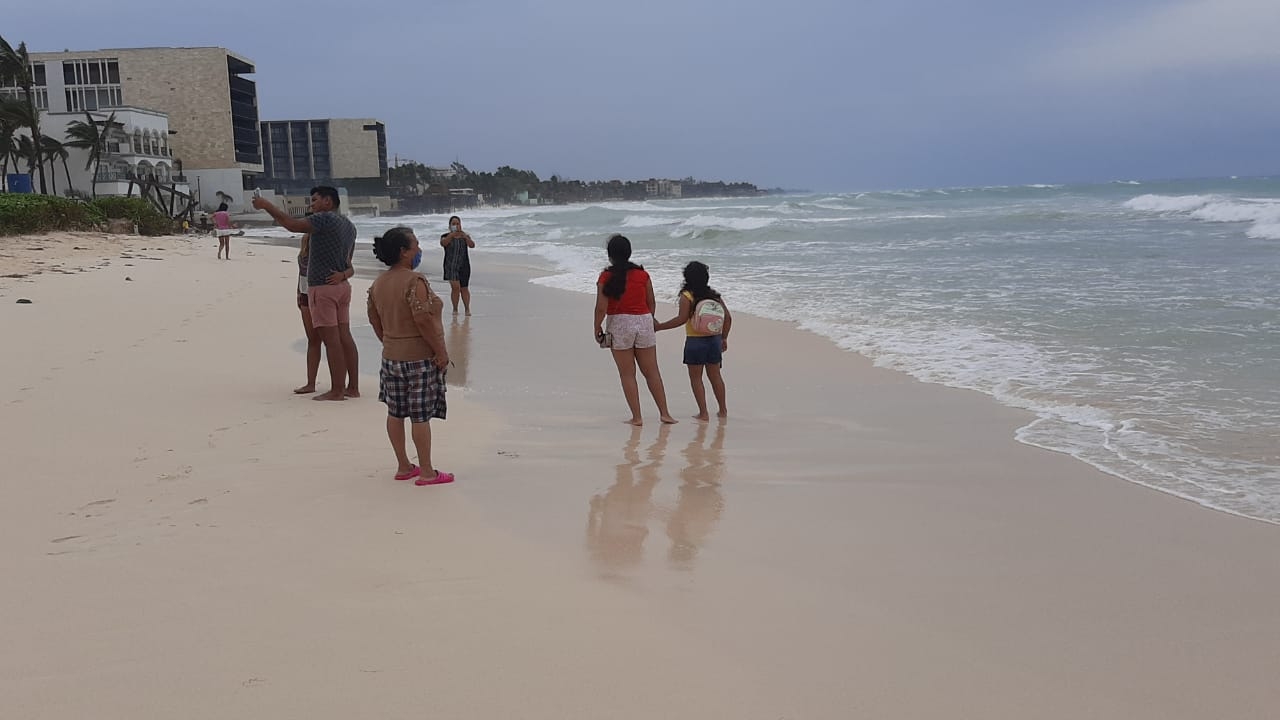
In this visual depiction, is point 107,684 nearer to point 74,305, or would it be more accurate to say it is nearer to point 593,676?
point 593,676

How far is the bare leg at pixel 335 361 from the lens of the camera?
7.22 m

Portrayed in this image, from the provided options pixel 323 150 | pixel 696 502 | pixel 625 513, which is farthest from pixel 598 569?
pixel 323 150

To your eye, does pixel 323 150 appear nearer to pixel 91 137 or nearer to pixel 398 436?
pixel 91 137

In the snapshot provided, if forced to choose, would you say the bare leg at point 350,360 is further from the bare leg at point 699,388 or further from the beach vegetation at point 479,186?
the beach vegetation at point 479,186

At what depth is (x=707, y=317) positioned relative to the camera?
721 cm

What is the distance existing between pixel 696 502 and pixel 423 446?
1.40 metres

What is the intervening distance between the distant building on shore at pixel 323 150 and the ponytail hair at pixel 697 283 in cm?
11303

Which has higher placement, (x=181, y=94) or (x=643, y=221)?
(x=181, y=94)

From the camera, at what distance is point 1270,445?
599 cm

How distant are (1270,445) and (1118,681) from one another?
377 cm

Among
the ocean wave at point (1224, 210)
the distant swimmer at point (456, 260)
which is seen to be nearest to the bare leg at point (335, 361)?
the distant swimmer at point (456, 260)

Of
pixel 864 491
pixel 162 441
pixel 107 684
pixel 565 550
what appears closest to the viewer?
pixel 107 684

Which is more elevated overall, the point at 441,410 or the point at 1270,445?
the point at 441,410

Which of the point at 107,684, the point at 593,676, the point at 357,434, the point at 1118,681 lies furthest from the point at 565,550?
the point at 357,434
